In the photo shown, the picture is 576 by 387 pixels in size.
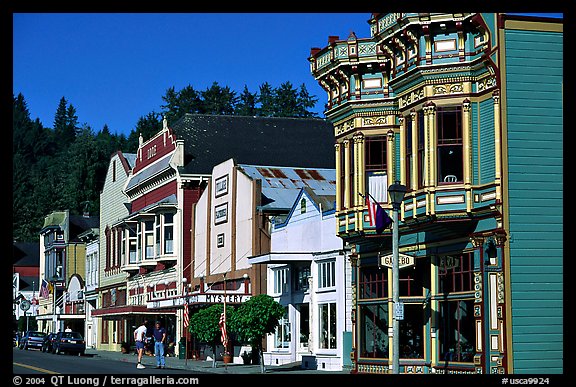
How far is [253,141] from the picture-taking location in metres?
63.7

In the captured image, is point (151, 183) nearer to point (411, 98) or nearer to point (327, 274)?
point (327, 274)

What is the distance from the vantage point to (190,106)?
4085 inches

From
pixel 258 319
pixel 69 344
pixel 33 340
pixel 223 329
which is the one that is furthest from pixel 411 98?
pixel 33 340

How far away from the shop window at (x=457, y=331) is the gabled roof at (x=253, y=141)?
30.9 m

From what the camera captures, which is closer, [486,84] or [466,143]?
[486,84]

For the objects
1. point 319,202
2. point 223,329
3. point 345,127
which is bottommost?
point 223,329

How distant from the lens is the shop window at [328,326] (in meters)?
39.0

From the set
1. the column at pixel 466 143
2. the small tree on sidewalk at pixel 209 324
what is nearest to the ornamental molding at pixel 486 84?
the column at pixel 466 143

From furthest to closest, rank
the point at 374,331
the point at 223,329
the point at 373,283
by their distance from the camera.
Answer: the point at 223,329
the point at 373,283
the point at 374,331

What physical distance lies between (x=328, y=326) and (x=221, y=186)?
15.9 meters

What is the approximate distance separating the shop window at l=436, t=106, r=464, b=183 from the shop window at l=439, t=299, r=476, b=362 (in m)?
3.48

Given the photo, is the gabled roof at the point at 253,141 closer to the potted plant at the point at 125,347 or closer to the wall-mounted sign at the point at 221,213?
the wall-mounted sign at the point at 221,213
